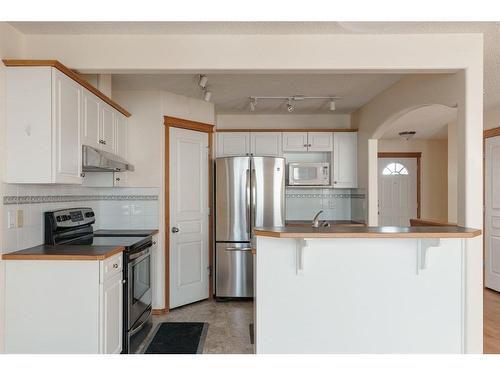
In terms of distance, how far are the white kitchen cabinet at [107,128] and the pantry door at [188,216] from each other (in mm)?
758

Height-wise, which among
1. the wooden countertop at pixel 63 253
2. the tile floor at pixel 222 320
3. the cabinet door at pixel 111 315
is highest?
the wooden countertop at pixel 63 253

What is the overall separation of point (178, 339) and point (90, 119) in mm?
2041

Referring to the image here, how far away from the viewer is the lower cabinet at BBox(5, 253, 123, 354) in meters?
2.26

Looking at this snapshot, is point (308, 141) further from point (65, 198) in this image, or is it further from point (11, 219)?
point (11, 219)

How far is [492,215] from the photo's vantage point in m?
4.78

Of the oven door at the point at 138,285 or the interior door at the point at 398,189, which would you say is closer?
the oven door at the point at 138,285

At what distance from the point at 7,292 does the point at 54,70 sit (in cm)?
145

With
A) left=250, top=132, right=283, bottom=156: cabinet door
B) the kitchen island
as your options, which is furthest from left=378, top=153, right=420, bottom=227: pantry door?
the kitchen island

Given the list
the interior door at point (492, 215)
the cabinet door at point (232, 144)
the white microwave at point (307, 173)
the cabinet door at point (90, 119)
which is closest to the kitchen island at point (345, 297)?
the cabinet door at point (90, 119)

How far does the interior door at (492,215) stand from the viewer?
15.3ft

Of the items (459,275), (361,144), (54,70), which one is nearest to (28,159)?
(54,70)

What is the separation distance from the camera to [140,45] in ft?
8.56

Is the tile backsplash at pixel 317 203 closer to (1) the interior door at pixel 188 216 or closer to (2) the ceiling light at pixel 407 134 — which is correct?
(1) the interior door at pixel 188 216

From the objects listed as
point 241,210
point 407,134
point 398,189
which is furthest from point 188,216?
point 398,189
